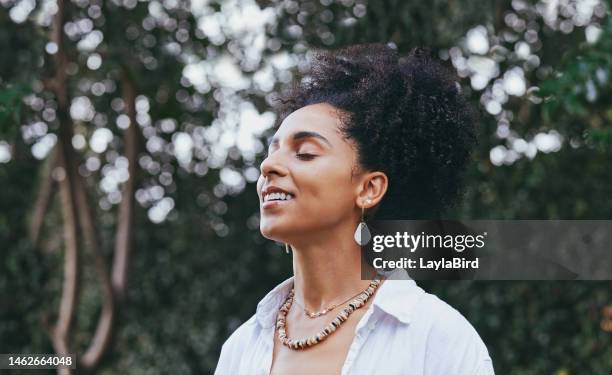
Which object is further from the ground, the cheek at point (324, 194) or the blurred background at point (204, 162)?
the blurred background at point (204, 162)

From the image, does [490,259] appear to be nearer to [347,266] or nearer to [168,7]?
[168,7]

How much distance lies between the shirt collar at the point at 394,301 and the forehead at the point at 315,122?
362 millimetres

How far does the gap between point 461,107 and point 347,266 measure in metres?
0.50

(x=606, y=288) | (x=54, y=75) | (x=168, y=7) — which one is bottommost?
(x=606, y=288)

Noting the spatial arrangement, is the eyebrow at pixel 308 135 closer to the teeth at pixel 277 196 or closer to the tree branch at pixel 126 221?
the teeth at pixel 277 196

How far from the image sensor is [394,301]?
6.10 feet

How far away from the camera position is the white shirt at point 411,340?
1.74 m

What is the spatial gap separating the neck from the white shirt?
0.08 metres

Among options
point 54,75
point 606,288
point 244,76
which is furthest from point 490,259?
point 54,75

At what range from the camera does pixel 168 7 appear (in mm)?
5344

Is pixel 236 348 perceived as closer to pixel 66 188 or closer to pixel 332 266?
pixel 332 266

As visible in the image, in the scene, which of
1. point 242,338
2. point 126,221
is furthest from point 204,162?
Answer: point 242,338

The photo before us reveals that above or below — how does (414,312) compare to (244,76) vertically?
below

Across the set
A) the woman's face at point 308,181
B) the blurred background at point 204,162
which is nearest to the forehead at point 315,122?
the woman's face at point 308,181
